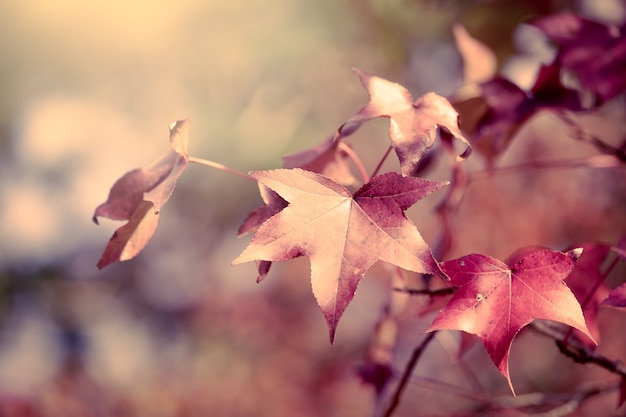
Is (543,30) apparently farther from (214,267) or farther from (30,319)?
(30,319)

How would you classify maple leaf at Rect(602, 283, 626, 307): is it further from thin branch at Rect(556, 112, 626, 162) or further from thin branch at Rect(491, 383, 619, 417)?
thin branch at Rect(556, 112, 626, 162)

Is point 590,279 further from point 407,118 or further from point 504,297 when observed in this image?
point 407,118

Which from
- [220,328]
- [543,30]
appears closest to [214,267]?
[220,328]

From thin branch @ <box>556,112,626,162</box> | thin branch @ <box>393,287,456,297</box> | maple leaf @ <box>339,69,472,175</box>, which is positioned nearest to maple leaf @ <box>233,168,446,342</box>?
maple leaf @ <box>339,69,472,175</box>

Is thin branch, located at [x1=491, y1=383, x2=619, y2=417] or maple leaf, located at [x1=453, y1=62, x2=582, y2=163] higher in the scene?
maple leaf, located at [x1=453, y1=62, x2=582, y2=163]

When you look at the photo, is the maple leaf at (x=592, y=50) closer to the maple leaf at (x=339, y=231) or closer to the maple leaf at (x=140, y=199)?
the maple leaf at (x=339, y=231)

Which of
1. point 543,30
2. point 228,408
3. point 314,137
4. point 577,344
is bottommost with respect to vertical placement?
point 228,408
